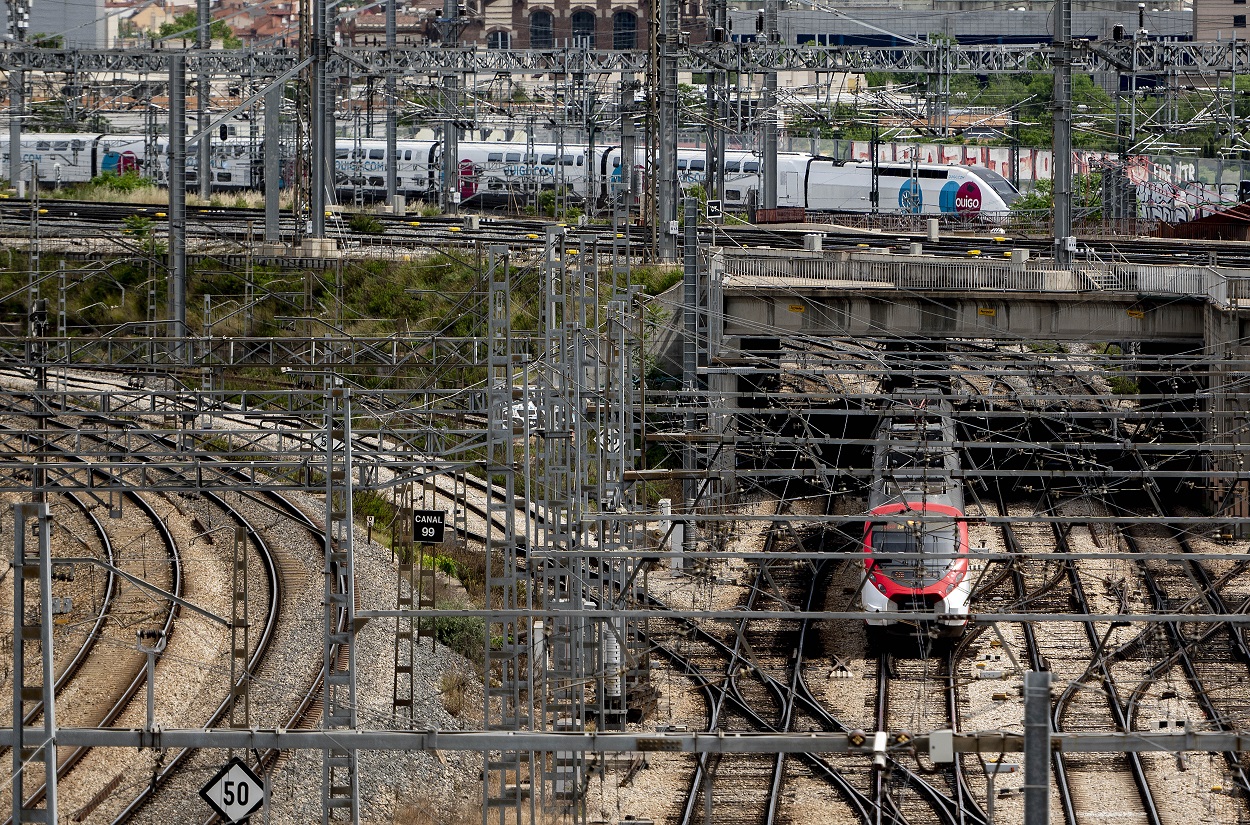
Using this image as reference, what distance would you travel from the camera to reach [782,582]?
25.1 m

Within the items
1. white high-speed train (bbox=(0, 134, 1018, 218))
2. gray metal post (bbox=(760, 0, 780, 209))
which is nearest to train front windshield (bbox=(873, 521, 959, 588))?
gray metal post (bbox=(760, 0, 780, 209))

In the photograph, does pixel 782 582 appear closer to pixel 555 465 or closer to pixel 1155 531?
pixel 1155 531

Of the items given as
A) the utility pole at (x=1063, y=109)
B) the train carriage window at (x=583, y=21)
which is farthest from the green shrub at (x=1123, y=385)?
the train carriage window at (x=583, y=21)

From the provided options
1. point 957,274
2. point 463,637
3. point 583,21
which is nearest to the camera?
point 463,637

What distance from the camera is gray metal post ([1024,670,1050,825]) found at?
8.30m

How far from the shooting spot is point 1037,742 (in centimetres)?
837

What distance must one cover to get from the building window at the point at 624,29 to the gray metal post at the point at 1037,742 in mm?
81099

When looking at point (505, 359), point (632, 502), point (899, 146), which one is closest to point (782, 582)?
point (632, 502)

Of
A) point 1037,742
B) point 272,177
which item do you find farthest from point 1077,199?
point 1037,742

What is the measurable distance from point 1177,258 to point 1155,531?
7396 mm

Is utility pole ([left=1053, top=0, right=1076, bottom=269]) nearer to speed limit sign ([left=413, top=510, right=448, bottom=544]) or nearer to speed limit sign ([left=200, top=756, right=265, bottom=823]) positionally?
speed limit sign ([left=413, top=510, right=448, bottom=544])

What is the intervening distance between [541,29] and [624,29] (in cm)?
415

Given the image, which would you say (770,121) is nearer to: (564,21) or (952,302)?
(952,302)

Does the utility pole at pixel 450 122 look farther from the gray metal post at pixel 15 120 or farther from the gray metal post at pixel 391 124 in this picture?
the gray metal post at pixel 15 120
